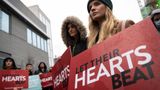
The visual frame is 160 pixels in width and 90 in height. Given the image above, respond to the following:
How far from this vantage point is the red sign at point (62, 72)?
78.9 inches

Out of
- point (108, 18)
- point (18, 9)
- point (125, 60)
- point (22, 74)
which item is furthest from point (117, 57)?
point (18, 9)

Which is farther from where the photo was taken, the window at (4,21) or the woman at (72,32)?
the window at (4,21)

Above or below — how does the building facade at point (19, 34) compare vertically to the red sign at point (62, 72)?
above

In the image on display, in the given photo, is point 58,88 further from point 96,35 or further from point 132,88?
point 132,88

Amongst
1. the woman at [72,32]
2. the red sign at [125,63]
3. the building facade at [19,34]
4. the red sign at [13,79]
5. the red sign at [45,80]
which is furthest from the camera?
the building facade at [19,34]

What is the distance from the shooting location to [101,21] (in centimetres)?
200

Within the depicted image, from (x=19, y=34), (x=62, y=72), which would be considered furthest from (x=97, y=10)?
(x=19, y=34)

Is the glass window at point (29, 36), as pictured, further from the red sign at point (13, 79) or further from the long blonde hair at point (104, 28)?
the long blonde hair at point (104, 28)

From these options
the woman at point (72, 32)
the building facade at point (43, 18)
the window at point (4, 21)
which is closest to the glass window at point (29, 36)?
the window at point (4, 21)

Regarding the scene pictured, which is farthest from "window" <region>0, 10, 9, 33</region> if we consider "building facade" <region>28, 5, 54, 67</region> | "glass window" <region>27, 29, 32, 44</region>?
"building facade" <region>28, 5, 54, 67</region>

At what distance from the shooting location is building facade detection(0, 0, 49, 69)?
1551cm

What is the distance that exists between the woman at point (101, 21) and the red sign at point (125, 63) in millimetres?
363

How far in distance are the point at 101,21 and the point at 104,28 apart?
149mm

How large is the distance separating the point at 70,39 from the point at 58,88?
2.49 feet
